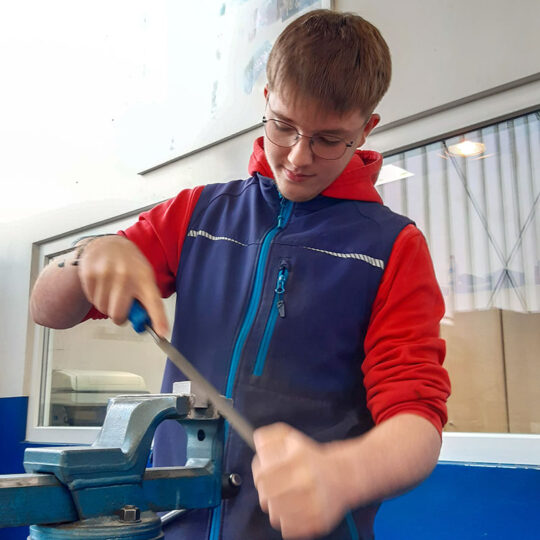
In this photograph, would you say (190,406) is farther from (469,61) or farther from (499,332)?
(469,61)

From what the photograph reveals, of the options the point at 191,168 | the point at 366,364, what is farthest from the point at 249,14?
the point at 366,364

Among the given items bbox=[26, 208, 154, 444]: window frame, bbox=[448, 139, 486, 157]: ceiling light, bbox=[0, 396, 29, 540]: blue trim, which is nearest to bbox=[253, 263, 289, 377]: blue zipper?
bbox=[448, 139, 486, 157]: ceiling light

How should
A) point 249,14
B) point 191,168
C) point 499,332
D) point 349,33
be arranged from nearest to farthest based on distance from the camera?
point 349,33
point 499,332
point 249,14
point 191,168

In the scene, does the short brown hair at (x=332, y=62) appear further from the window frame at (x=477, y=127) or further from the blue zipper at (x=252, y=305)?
the window frame at (x=477, y=127)

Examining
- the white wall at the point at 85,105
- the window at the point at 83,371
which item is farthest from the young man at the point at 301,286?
the window at the point at 83,371

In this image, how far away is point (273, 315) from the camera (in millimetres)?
924

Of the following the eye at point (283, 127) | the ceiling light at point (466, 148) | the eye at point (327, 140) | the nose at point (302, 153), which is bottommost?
the nose at point (302, 153)

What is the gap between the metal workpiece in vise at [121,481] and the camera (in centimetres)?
65

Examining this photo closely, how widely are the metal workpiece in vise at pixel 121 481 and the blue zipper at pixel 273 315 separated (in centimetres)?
11

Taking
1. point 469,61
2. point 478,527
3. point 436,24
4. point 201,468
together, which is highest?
point 436,24

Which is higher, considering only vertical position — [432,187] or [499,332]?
[432,187]

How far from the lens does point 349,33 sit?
3.20 feet

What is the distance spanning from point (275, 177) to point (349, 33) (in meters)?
0.25

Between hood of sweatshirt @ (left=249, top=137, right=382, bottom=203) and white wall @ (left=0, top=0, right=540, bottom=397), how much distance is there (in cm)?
72
